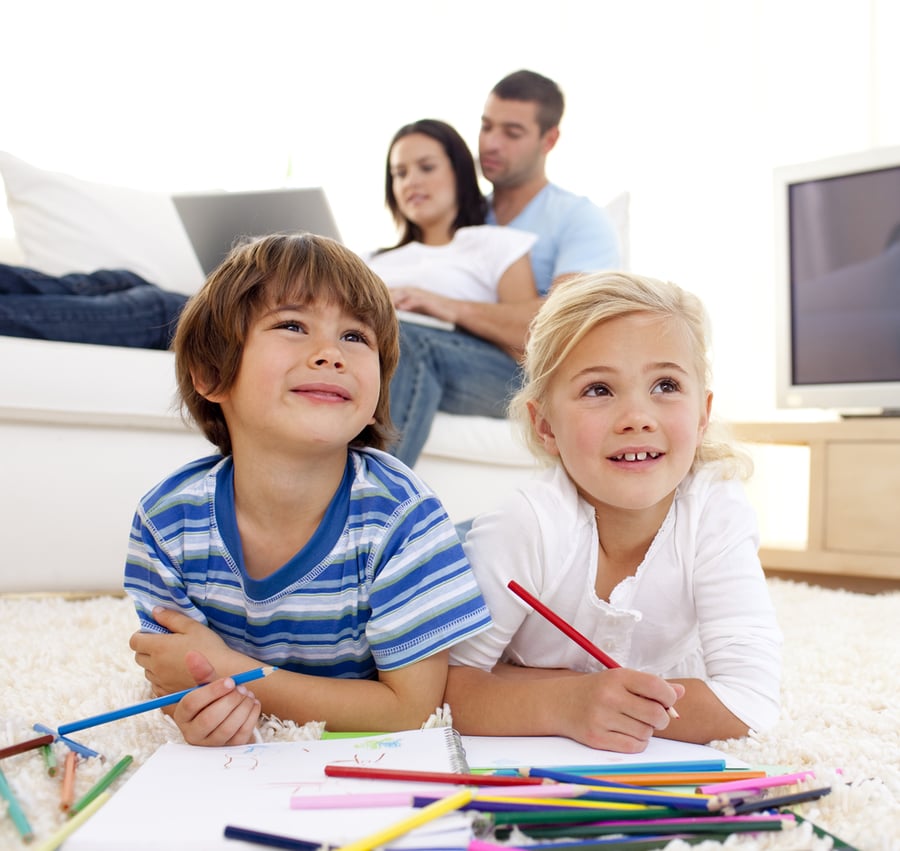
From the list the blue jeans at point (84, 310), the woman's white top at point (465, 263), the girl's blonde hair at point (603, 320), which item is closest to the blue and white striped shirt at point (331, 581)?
the girl's blonde hair at point (603, 320)

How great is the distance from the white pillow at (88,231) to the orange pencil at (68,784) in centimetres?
144

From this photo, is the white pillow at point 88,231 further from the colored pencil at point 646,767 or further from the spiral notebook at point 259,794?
the colored pencil at point 646,767

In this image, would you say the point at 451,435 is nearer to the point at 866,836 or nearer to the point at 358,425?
the point at 358,425

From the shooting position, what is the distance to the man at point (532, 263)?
1.58 meters

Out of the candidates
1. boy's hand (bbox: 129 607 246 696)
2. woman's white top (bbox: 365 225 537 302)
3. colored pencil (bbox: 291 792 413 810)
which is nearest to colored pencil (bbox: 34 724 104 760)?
boy's hand (bbox: 129 607 246 696)

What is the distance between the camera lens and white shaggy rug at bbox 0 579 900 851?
0.58 metres

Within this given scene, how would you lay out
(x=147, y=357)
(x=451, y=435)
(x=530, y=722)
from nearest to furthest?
(x=530, y=722), (x=147, y=357), (x=451, y=435)

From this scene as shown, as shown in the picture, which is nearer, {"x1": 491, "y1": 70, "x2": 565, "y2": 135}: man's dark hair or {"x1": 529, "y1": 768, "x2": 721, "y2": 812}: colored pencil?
{"x1": 529, "y1": 768, "x2": 721, "y2": 812}: colored pencil

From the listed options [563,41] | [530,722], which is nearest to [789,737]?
[530,722]

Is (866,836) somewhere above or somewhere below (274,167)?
below

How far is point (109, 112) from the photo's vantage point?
2.70 meters

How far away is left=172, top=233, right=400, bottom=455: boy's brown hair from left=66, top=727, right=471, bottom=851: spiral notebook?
37 cm

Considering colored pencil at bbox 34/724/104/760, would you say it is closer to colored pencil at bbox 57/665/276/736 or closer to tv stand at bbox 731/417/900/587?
colored pencil at bbox 57/665/276/736

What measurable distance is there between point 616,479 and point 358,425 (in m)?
0.26
